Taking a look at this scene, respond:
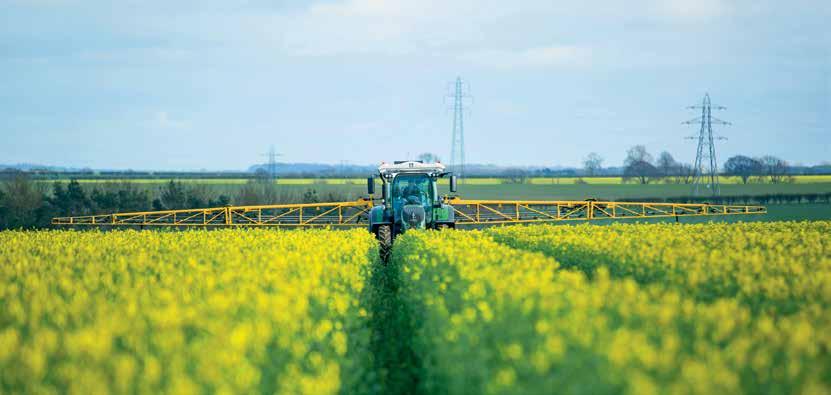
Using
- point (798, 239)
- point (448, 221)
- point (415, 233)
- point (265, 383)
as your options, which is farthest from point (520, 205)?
point (265, 383)

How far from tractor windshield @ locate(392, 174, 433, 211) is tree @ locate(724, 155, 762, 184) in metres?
80.1

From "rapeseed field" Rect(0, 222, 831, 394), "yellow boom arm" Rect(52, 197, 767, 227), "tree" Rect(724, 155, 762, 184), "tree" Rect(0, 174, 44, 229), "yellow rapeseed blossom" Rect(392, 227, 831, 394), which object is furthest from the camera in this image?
"tree" Rect(724, 155, 762, 184)

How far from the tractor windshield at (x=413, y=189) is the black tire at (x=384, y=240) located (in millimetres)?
1577

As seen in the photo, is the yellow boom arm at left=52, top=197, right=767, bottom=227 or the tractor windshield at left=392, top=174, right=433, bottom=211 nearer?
the tractor windshield at left=392, top=174, right=433, bottom=211

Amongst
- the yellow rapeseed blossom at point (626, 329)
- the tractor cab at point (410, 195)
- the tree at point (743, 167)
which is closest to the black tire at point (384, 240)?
the tractor cab at point (410, 195)

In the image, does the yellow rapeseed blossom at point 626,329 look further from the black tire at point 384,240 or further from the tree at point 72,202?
the tree at point 72,202

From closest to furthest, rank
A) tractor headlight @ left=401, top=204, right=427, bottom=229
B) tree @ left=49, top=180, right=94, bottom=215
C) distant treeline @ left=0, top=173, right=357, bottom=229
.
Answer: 1. tractor headlight @ left=401, top=204, right=427, bottom=229
2. distant treeline @ left=0, top=173, right=357, bottom=229
3. tree @ left=49, top=180, right=94, bottom=215

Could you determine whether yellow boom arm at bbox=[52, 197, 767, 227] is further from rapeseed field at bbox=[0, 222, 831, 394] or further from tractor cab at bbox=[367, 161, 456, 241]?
rapeseed field at bbox=[0, 222, 831, 394]

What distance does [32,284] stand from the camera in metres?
8.02

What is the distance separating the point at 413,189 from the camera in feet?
76.5

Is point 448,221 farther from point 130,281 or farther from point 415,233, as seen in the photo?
point 130,281

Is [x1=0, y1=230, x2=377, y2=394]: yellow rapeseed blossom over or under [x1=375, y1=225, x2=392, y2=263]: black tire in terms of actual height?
over

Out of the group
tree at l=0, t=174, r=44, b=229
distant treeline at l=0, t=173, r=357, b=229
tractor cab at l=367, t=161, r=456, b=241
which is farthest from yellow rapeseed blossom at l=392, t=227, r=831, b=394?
tree at l=0, t=174, r=44, b=229

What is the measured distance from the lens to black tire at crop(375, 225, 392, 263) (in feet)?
68.2
